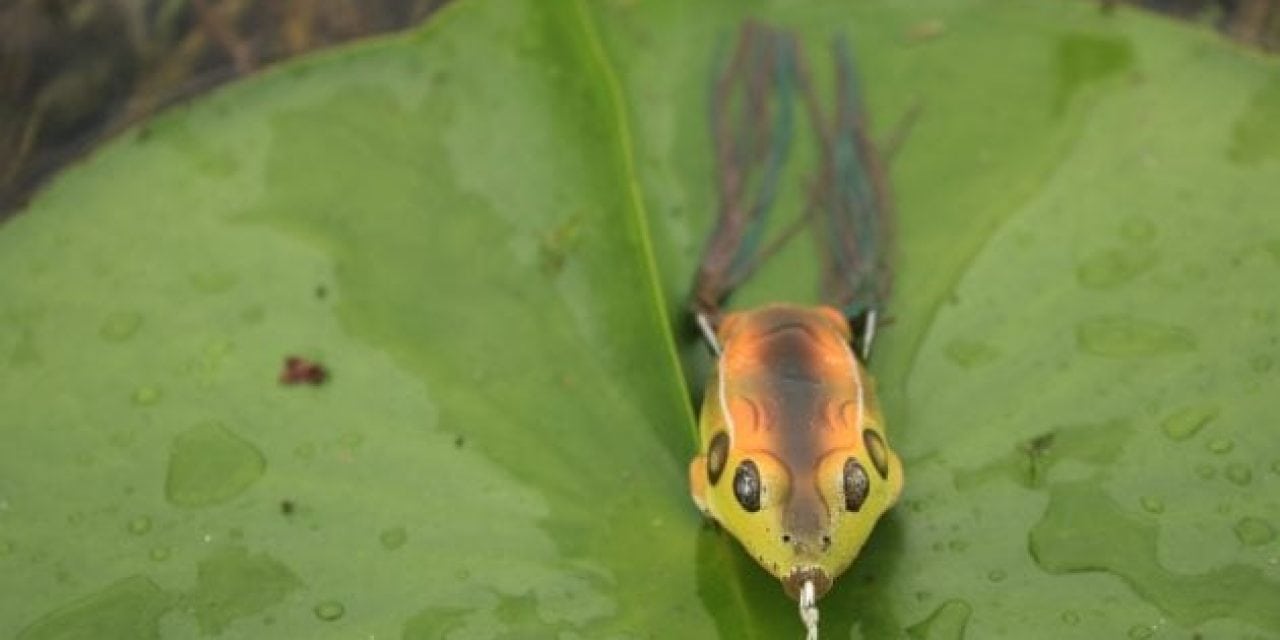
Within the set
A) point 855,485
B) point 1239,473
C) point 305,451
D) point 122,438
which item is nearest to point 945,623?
point 855,485

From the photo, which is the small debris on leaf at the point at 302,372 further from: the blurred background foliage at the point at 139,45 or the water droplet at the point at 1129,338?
the water droplet at the point at 1129,338

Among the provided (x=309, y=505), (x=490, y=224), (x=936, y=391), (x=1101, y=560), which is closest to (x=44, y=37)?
(x=490, y=224)

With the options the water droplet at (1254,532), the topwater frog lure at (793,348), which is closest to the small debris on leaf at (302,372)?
the topwater frog lure at (793,348)

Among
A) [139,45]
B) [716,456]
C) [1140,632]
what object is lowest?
[139,45]

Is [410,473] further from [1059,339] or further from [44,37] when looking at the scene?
[44,37]

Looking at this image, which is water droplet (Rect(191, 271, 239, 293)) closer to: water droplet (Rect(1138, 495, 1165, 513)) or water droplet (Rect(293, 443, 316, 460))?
water droplet (Rect(293, 443, 316, 460))

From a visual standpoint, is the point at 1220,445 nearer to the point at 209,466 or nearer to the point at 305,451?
the point at 305,451
